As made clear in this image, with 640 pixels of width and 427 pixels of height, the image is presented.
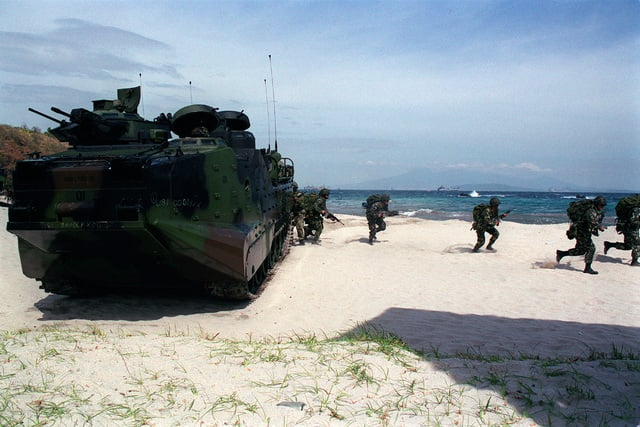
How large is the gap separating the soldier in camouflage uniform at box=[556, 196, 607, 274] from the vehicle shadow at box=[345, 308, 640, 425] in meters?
3.89

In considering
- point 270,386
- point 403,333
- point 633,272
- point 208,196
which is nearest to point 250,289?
point 208,196

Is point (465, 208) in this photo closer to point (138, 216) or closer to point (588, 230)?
point (588, 230)


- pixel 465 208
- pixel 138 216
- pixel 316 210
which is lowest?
pixel 465 208

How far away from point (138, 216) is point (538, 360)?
456 cm

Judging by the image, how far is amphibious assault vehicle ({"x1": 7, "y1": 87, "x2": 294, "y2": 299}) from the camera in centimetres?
572

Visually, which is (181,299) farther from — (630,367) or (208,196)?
(630,367)

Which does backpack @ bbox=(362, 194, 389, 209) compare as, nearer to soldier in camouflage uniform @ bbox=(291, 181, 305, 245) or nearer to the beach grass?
soldier in camouflage uniform @ bbox=(291, 181, 305, 245)

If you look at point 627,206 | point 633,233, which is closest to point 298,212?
point 627,206

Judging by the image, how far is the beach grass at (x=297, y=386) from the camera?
298 centimetres

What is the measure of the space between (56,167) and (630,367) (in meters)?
6.39

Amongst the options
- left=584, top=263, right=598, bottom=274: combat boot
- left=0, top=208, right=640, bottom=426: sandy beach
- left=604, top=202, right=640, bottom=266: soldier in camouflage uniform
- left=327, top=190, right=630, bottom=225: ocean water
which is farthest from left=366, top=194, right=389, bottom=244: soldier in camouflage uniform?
left=327, top=190, right=630, bottom=225: ocean water

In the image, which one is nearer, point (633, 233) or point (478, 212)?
point (633, 233)

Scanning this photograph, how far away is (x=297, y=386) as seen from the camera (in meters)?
3.41

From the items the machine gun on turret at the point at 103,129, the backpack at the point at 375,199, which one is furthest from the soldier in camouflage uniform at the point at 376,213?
the machine gun on turret at the point at 103,129
